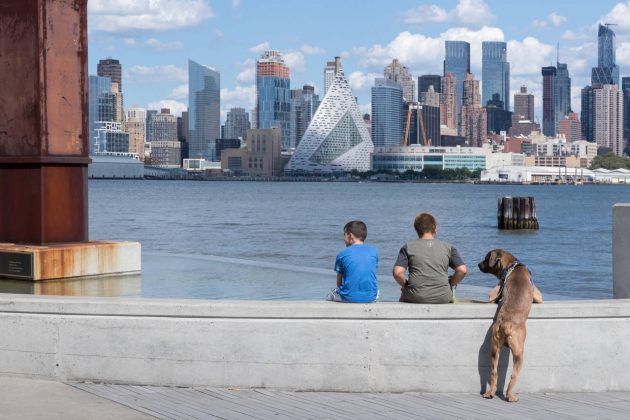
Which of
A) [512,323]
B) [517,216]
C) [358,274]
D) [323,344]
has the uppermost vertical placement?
[358,274]

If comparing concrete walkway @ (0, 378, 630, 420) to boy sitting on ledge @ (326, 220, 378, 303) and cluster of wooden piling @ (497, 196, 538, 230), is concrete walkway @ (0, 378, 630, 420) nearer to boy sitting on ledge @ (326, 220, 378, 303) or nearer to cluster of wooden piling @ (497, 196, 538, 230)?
boy sitting on ledge @ (326, 220, 378, 303)

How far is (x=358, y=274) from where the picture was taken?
30.5ft

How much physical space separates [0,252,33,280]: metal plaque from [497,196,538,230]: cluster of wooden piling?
60437mm

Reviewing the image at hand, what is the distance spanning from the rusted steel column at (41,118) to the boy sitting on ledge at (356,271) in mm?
6004

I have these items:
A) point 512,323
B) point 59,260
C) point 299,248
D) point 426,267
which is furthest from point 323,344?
point 299,248

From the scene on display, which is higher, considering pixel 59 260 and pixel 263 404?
pixel 59 260

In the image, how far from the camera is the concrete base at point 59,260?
13.7 metres

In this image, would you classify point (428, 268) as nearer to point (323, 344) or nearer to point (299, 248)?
point (323, 344)

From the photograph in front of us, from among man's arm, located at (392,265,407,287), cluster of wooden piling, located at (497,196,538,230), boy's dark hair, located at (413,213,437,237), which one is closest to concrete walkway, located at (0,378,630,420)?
Answer: man's arm, located at (392,265,407,287)

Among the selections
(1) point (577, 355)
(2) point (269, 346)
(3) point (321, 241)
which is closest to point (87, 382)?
(2) point (269, 346)

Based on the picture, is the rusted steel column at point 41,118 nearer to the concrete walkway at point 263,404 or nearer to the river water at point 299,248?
the river water at point 299,248

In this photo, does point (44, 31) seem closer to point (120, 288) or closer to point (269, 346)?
point (120, 288)

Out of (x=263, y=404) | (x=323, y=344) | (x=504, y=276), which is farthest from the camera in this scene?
(x=504, y=276)

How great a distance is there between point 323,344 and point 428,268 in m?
1.17
